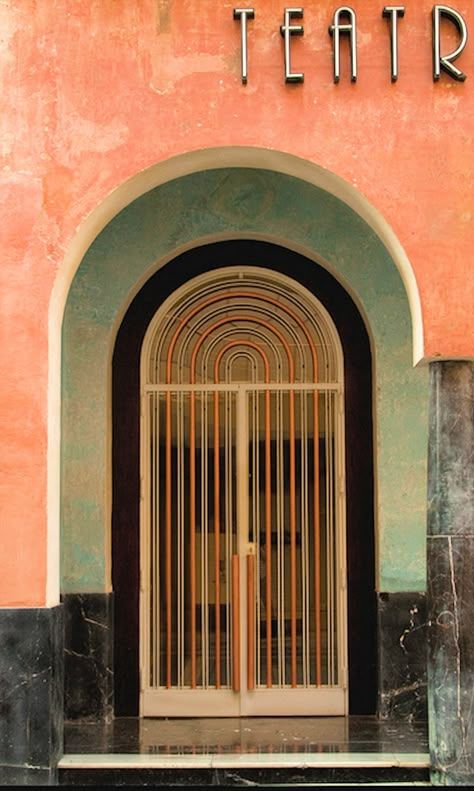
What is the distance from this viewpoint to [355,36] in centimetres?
766

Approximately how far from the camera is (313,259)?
31.2 ft

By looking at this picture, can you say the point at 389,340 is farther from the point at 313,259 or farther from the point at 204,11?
the point at 204,11

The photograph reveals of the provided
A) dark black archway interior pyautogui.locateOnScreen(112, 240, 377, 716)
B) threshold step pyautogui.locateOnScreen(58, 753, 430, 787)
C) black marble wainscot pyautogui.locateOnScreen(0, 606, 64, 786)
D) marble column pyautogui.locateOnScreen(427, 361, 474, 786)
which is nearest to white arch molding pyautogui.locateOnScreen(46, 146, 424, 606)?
black marble wainscot pyautogui.locateOnScreen(0, 606, 64, 786)

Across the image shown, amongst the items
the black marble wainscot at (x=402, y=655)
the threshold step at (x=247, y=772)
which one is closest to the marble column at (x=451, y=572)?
the threshold step at (x=247, y=772)

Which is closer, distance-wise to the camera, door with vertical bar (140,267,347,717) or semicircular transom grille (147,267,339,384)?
door with vertical bar (140,267,347,717)

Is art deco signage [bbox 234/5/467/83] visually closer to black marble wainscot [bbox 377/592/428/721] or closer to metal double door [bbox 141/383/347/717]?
metal double door [bbox 141/383/347/717]

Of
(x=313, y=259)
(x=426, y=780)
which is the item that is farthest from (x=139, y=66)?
(x=426, y=780)

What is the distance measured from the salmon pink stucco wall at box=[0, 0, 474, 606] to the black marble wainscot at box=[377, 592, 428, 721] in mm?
2675

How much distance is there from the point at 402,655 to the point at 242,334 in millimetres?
2877

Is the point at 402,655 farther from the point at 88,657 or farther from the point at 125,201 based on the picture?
the point at 125,201

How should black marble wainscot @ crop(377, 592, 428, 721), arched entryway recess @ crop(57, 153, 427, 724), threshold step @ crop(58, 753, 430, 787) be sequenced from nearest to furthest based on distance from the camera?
threshold step @ crop(58, 753, 430, 787) → black marble wainscot @ crop(377, 592, 428, 721) → arched entryway recess @ crop(57, 153, 427, 724)

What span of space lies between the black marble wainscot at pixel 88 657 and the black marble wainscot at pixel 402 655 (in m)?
2.13

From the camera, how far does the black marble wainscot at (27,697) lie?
24.0 feet

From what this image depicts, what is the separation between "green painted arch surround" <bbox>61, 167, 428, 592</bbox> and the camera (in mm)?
9219
